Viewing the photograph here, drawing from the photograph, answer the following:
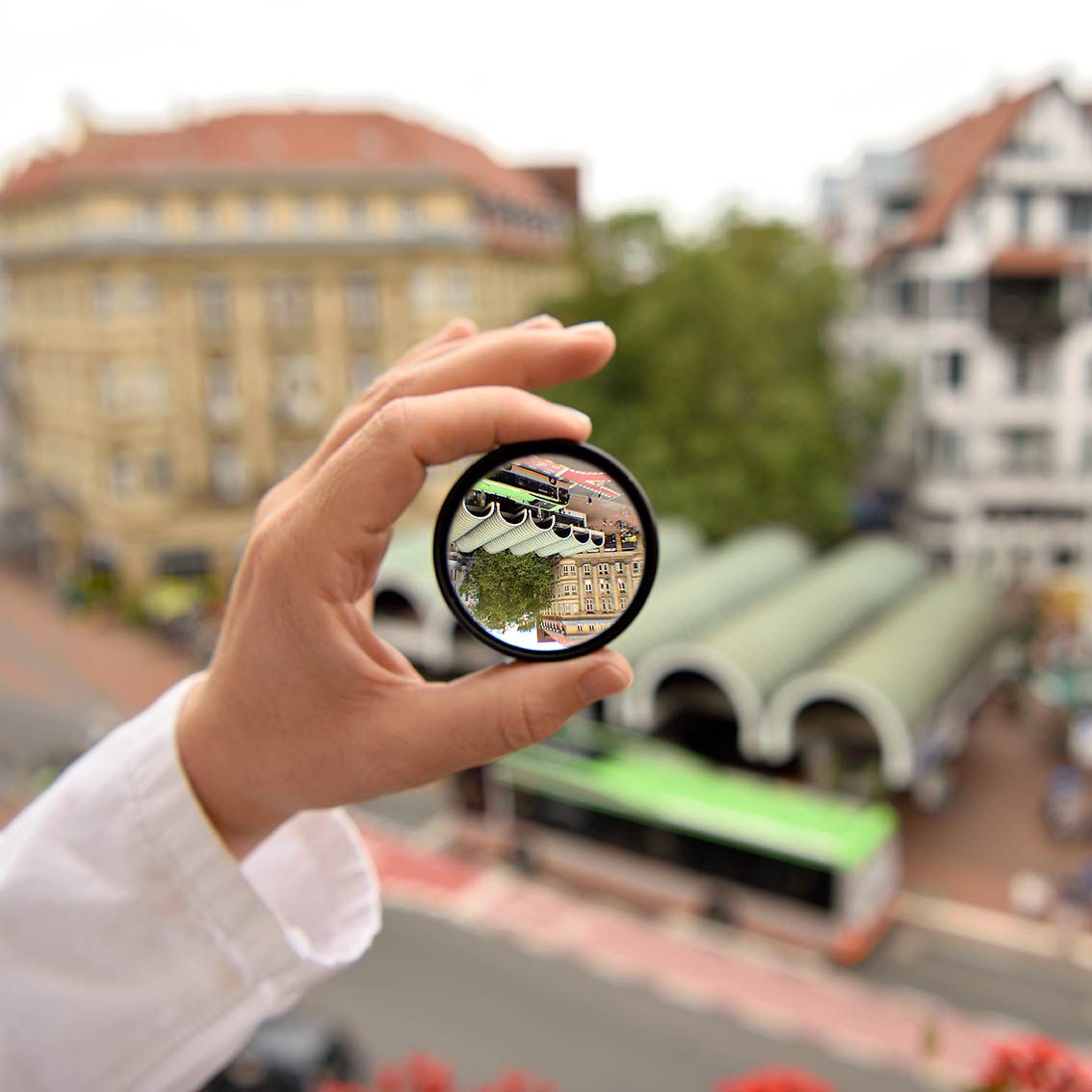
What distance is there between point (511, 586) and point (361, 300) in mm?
30779

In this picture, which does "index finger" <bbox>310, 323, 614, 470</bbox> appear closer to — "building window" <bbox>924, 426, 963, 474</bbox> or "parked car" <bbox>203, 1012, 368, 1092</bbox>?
"parked car" <bbox>203, 1012, 368, 1092</bbox>

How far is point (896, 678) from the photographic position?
669 inches

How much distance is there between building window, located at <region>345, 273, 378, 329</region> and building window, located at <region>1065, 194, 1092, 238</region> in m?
19.6

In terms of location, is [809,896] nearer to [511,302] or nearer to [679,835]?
[679,835]

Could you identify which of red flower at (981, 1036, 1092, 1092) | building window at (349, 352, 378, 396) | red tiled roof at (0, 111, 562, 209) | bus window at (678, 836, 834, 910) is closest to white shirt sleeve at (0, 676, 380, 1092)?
red flower at (981, 1036, 1092, 1092)

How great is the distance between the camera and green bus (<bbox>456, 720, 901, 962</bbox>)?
47.2ft

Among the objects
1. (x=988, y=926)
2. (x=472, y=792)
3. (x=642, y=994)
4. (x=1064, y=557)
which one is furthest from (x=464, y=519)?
(x=1064, y=557)

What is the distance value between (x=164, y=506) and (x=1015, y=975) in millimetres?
25980

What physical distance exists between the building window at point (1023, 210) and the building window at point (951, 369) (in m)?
3.64

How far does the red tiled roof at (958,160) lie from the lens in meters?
29.1

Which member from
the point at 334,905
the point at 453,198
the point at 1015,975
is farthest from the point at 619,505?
the point at 453,198

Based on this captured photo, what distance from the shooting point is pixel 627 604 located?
2809mm

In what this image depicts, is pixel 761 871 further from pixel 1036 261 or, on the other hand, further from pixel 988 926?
pixel 1036 261

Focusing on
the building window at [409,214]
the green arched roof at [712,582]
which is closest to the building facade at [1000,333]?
the green arched roof at [712,582]
